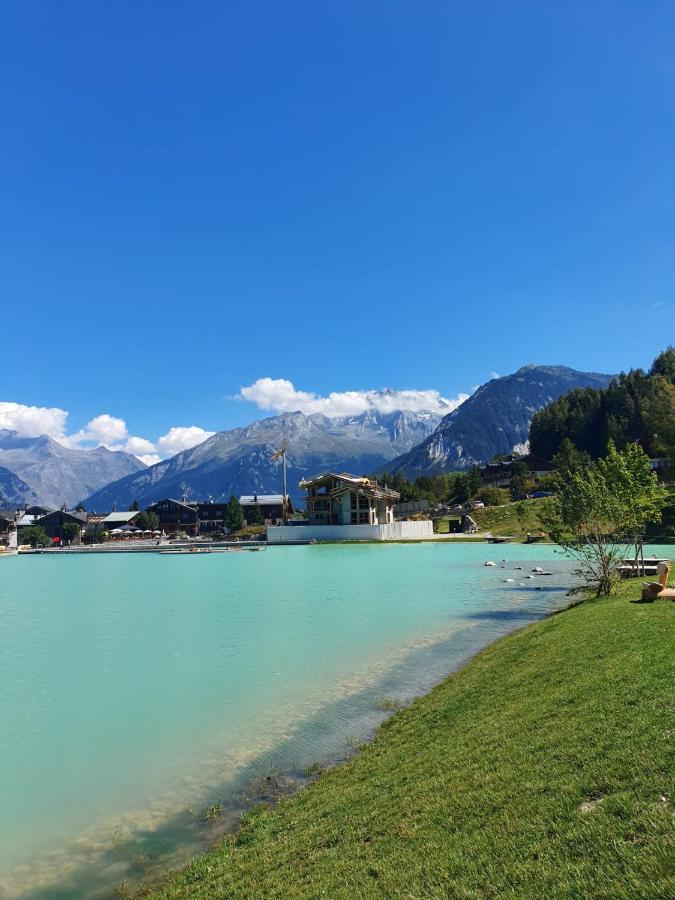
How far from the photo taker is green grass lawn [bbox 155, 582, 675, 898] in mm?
5535

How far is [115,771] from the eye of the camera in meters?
13.1

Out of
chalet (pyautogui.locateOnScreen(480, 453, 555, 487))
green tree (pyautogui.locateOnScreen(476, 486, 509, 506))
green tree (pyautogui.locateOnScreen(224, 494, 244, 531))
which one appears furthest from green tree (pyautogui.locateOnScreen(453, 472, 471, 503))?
green tree (pyautogui.locateOnScreen(224, 494, 244, 531))

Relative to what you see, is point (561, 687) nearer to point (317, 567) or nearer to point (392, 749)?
point (392, 749)

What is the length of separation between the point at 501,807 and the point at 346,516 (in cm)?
11344

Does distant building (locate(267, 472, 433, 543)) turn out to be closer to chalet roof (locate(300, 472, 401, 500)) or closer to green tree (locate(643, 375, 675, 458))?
chalet roof (locate(300, 472, 401, 500))

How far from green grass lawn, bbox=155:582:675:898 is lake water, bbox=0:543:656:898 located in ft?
6.53

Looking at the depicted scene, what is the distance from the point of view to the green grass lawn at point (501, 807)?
18.2ft

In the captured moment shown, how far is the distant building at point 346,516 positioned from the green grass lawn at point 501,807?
96.0 meters

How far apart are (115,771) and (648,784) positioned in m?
11.6

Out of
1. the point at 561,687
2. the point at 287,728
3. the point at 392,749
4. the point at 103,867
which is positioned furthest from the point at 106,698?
the point at 561,687

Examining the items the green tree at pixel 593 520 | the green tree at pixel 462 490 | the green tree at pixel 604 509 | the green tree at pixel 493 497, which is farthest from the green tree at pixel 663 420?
the green tree at pixel 593 520

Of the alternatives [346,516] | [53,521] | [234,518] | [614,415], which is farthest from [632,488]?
[53,521]

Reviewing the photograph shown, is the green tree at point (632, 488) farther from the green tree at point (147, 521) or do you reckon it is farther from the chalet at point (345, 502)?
the green tree at point (147, 521)

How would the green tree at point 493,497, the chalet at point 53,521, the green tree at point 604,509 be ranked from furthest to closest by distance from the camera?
the chalet at point 53,521 → the green tree at point 493,497 → the green tree at point 604,509
